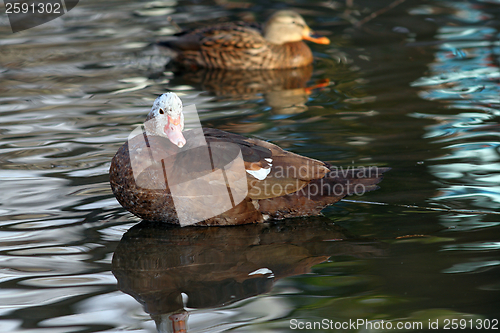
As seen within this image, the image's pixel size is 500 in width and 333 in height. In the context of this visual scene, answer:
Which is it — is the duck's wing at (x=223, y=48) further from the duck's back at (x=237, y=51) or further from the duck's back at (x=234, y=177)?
the duck's back at (x=234, y=177)

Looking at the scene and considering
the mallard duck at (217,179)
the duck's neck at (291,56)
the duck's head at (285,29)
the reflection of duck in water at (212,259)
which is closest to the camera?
the reflection of duck in water at (212,259)

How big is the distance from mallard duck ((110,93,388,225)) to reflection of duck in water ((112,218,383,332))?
0.44 feet

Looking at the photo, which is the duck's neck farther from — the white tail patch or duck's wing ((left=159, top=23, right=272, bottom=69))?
the white tail patch

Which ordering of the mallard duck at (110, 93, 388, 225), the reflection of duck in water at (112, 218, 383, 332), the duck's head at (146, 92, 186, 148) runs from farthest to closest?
the duck's head at (146, 92, 186, 148) < the mallard duck at (110, 93, 388, 225) < the reflection of duck in water at (112, 218, 383, 332)

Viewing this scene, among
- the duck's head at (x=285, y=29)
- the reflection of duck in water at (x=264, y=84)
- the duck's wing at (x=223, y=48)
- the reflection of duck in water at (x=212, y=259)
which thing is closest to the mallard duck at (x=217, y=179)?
the reflection of duck in water at (x=212, y=259)

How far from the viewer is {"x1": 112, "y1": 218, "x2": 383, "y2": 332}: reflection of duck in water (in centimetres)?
336

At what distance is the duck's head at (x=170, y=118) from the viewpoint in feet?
14.0

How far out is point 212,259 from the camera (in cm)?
377

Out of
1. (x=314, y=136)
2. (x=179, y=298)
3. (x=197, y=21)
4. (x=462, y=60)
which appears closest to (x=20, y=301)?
(x=179, y=298)

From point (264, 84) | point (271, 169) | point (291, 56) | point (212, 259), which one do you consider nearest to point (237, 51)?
point (291, 56)

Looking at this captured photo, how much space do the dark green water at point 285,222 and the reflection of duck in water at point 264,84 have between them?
5 centimetres

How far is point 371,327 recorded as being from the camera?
302 cm

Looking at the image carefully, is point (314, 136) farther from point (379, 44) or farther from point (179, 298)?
point (379, 44)

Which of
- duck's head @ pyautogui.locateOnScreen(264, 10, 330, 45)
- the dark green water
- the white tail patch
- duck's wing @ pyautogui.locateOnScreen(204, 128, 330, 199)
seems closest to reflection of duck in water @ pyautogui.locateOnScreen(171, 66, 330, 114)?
the dark green water
